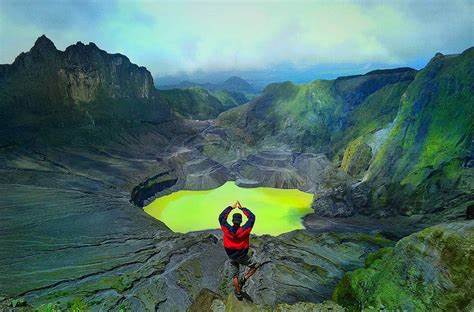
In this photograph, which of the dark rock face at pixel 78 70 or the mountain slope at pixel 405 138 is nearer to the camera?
the mountain slope at pixel 405 138

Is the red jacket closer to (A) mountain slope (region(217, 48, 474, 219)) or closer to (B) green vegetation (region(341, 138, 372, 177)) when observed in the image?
(A) mountain slope (region(217, 48, 474, 219))

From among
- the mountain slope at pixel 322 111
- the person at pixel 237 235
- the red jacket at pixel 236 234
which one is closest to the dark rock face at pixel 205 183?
the mountain slope at pixel 322 111

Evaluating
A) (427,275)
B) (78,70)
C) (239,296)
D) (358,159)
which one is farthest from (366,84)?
(239,296)

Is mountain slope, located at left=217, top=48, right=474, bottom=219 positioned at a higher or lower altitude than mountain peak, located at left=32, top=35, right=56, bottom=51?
lower

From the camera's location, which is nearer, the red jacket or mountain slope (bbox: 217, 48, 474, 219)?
the red jacket

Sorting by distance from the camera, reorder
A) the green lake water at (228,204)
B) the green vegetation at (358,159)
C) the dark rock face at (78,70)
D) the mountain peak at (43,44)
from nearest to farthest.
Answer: the green lake water at (228,204)
the green vegetation at (358,159)
the dark rock face at (78,70)
the mountain peak at (43,44)

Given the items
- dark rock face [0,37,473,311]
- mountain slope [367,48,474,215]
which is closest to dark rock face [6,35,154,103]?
dark rock face [0,37,473,311]

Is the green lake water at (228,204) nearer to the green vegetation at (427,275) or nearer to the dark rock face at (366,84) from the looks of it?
the green vegetation at (427,275)
